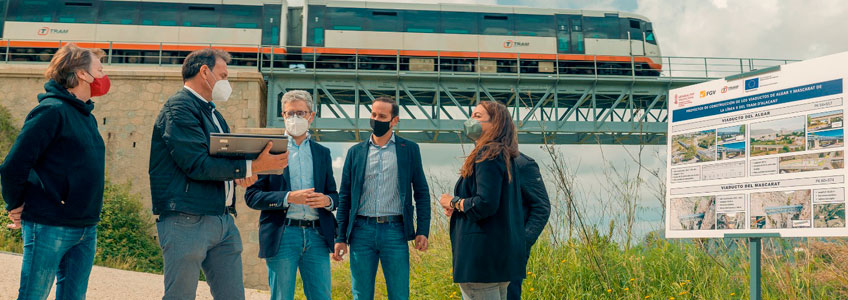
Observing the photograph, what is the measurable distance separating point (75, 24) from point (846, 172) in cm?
1893

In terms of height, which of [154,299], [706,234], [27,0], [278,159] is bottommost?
[154,299]

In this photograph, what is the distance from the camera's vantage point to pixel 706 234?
356 centimetres

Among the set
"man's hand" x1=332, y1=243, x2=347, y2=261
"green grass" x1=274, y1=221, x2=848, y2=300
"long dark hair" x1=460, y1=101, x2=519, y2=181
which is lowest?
"green grass" x1=274, y1=221, x2=848, y2=300

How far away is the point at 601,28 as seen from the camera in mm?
18172

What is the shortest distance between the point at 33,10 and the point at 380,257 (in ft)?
59.0

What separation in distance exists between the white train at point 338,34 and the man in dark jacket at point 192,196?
1369 centimetres

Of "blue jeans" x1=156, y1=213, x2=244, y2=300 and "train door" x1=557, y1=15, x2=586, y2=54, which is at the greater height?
"train door" x1=557, y1=15, x2=586, y2=54

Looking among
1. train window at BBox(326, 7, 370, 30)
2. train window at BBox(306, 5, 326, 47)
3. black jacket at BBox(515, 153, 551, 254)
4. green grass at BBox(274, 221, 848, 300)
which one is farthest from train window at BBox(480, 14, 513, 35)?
black jacket at BBox(515, 153, 551, 254)

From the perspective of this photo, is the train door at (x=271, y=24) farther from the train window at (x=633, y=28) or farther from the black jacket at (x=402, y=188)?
the black jacket at (x=402, y=188)

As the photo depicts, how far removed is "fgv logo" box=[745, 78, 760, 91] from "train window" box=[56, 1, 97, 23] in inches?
712

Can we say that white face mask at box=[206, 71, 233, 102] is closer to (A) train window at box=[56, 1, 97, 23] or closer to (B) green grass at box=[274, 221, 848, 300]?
(B) green grass at box=[274, 221, 848, 300]

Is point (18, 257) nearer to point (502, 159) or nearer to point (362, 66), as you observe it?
point (502, 159)

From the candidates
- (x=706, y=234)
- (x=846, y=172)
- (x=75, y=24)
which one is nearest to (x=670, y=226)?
(x=706, y=234)

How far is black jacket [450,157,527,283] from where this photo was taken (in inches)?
111
